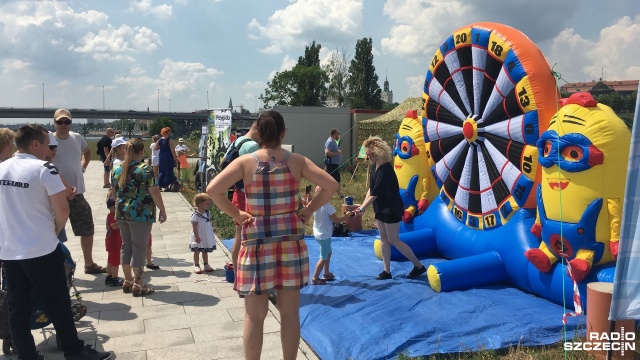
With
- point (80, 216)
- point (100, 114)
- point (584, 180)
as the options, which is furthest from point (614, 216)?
point (100, 114)

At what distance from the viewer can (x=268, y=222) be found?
3.12 m

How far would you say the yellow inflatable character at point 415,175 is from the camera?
691cm

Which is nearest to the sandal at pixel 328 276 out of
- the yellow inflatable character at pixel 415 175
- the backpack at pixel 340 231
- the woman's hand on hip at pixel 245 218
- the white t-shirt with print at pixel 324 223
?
the white t-shirt with print at pixel 324 223

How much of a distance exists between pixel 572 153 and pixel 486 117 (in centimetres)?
141

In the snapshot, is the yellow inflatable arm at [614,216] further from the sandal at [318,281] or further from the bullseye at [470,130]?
the sandal at [318,281]

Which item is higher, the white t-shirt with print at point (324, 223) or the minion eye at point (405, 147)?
the minion eye at point (405, 147)

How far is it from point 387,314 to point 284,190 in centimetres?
208

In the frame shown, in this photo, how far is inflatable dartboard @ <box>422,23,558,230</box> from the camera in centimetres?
497

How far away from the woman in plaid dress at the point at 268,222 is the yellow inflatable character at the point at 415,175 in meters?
3.89

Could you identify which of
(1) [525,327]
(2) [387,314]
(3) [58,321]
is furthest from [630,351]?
(3) [58,321]

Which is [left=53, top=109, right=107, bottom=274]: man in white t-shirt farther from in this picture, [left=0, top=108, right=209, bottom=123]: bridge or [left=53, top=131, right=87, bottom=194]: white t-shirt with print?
[left=0, top=108, right=209, bottom=123]: bridge

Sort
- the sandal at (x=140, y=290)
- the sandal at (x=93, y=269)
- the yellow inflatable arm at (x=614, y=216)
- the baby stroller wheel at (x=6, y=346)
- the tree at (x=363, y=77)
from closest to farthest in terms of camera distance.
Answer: the baby stroller wheel at (x=6, y=346) < the yellow inflatable arm at (x=614, y=216) < the sandal at (x=140, y=290) < the sandal at (x=93, y=269) < the tree at (x=363, y=77)

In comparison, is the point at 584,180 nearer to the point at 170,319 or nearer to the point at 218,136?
the point at 170,319

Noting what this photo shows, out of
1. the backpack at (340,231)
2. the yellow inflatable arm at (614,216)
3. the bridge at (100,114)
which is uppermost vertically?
the bridge at (100,114)
